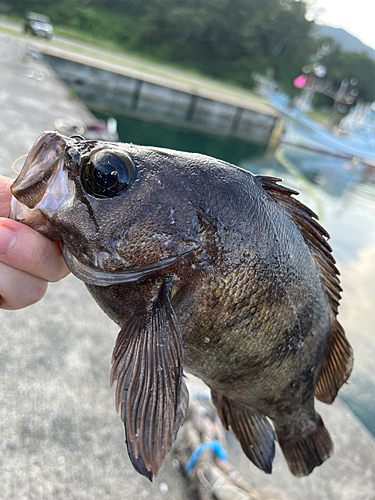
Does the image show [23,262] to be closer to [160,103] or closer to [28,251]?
[28,251]

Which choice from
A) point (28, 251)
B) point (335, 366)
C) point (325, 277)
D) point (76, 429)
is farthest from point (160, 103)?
point (28, 251)

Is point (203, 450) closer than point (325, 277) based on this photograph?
No

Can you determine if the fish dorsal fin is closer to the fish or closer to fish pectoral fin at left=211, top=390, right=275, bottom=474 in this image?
the fish

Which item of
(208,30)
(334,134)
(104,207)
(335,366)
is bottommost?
(334,134)

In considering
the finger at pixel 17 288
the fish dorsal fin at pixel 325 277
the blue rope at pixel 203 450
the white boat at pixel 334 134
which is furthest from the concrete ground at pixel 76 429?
the white boat at pixel 334 134

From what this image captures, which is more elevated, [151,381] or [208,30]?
[208,30]

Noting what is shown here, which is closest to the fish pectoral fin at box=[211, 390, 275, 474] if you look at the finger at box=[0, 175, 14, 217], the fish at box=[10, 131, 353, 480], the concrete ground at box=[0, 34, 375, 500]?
the fish at box=[10, 131, 353, 480]

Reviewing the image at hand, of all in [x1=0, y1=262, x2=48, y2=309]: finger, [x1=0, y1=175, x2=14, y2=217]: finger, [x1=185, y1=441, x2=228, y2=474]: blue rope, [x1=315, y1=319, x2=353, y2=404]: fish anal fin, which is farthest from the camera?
[x1=185, y1=441, x2=228, y2=474]: blue rope
